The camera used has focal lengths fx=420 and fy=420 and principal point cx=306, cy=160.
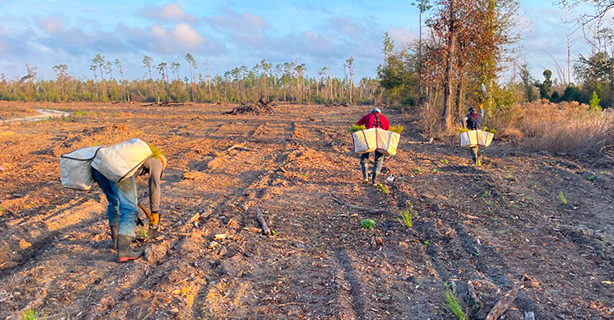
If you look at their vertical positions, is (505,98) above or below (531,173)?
above

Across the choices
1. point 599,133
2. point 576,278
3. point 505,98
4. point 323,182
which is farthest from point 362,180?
point 505,98

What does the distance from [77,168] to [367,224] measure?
3866mm

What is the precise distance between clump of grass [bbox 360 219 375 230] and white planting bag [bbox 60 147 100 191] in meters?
3.68

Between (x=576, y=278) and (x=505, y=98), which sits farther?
(x=505, y=98)

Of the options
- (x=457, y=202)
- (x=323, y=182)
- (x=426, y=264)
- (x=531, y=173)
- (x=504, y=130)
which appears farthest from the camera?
(x=504, y=130)

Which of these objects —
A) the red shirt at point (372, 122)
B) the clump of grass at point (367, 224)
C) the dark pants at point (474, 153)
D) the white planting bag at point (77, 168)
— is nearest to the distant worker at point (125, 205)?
the white planting bag at point (77, 168)

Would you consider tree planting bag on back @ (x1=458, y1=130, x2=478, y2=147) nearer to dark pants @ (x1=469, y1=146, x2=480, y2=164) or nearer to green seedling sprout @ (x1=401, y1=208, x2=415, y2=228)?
dark pants @ (x1=469, y1=146, x2=480, y2=164)

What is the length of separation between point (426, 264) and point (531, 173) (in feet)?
21.2

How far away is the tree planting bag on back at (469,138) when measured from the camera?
10.6m

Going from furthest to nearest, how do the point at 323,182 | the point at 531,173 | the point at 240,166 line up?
the point at 240,166
the point at 531,173
the point at 323,182

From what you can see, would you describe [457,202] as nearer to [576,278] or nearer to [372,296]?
[576,278]

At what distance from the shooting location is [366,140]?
26.9 feet

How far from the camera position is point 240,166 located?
37.5ft

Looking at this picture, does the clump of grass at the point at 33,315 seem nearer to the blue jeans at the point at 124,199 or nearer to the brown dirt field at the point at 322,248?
the brown dirt field at the point at 322,248
